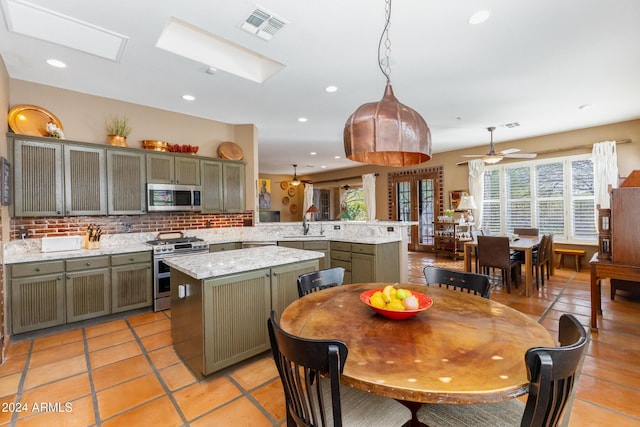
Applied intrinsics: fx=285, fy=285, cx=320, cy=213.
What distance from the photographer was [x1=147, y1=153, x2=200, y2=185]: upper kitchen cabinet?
392 centimetres

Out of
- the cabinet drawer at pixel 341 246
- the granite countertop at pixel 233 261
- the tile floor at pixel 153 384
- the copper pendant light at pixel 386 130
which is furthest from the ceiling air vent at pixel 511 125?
the copper pendant light at pixel 386 130

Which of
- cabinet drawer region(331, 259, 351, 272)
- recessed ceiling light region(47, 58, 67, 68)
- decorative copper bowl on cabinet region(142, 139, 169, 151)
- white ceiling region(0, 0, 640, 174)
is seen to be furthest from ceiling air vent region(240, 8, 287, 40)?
cabinet drawer region(331, 259, 351, 272)

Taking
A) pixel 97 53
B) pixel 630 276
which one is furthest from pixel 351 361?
pixel 97 53

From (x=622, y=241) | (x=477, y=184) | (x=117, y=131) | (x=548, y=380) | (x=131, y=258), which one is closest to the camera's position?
(x=548, y=380)

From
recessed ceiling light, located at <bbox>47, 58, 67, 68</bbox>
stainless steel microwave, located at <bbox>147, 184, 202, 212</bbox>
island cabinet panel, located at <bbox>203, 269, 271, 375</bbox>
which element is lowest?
island cabinet panel, located at <bbox>203, 269, 271, 375</bbox>

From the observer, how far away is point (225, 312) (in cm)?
216

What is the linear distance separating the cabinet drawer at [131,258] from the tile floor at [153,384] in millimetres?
724

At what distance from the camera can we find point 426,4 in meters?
2.07

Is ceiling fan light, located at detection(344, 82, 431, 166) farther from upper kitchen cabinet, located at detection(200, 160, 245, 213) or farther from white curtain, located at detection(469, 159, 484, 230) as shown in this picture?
white curtain, located at detection(469, 159, 484, 230)

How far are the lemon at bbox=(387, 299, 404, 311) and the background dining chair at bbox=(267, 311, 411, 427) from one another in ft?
1.29

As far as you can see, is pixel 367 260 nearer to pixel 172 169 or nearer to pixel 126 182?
pixel 172 169

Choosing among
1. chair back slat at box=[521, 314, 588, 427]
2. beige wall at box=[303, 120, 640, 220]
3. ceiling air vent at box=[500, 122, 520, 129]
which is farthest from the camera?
ceiling air vent at box=[500, 122, 520, 129]

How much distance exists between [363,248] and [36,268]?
3.63 meters

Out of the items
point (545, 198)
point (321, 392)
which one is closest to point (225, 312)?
point (321, 392)
